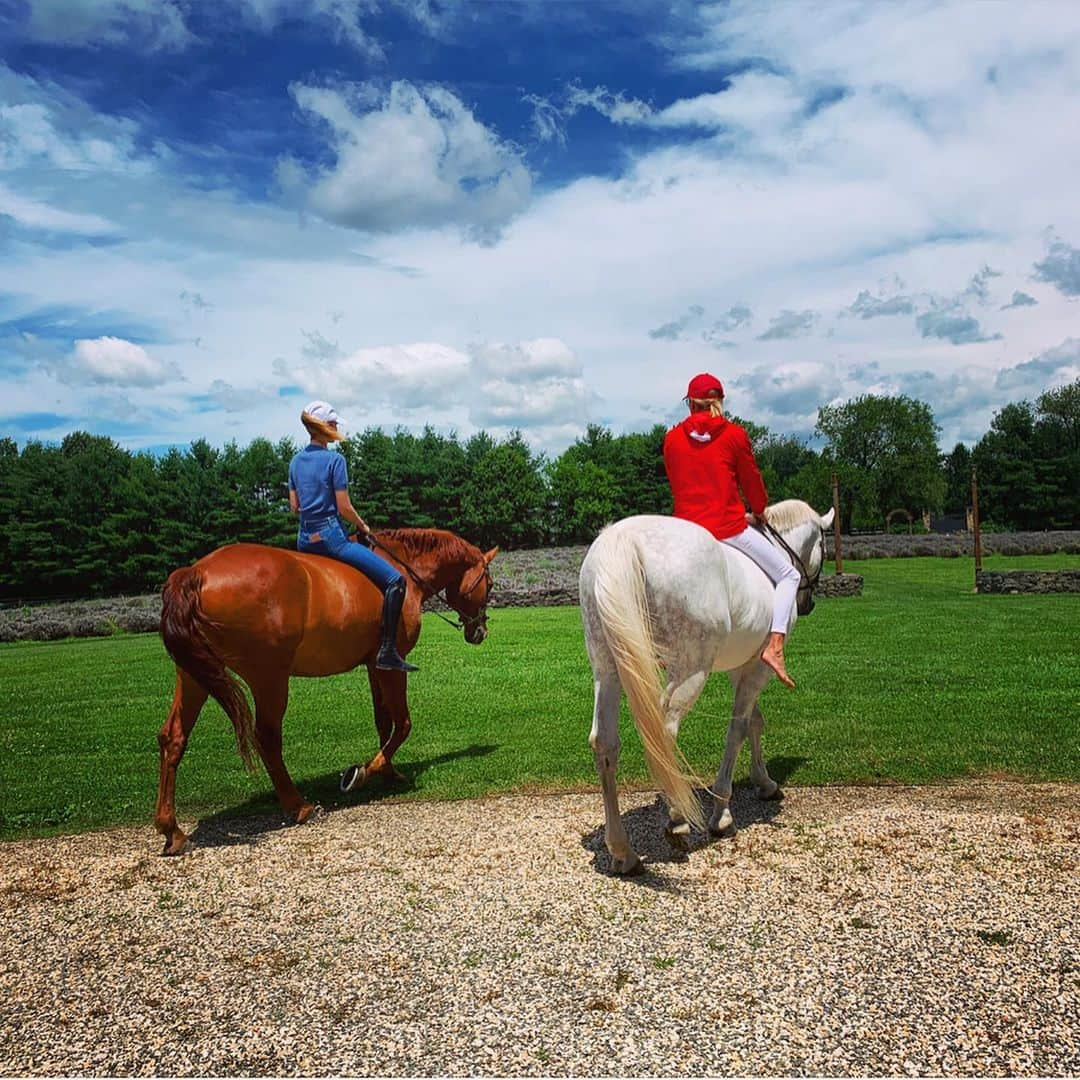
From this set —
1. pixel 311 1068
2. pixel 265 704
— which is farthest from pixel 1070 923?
pixel 265 704

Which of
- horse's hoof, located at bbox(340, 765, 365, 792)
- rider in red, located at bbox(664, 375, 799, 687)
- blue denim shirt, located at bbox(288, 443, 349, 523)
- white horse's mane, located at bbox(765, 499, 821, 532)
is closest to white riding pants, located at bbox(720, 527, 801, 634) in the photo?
rider in red, located at bbox(664, 375, 799, 687)

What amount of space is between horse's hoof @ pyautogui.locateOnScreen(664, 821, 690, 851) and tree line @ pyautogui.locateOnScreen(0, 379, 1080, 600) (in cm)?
4395

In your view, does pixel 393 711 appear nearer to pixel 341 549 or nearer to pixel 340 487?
pixel 341 549

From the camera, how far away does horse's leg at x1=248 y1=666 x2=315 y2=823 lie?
6574mm

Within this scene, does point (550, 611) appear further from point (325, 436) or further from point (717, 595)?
point (717, 595)

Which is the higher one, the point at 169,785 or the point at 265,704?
the point at 265,704

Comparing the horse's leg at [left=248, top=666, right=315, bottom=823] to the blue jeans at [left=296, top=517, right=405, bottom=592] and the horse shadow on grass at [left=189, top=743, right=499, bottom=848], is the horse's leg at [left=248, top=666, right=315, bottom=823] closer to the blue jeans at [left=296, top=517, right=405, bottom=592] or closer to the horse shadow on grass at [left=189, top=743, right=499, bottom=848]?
the horse shadow on grass at [left=189, top=743, right=499, bottom=848]

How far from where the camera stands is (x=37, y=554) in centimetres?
5041

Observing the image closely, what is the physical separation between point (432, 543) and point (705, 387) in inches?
131

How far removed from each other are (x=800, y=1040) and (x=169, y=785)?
15.1ft

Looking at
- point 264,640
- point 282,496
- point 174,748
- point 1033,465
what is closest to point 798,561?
point 264,640

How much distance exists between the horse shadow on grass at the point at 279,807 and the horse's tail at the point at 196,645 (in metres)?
0.90

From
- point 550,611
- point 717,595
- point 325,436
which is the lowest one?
point 550,611

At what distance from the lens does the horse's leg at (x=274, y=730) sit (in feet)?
21.6
